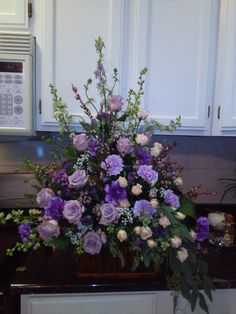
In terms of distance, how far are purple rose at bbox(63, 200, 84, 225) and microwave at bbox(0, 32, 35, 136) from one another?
571mm

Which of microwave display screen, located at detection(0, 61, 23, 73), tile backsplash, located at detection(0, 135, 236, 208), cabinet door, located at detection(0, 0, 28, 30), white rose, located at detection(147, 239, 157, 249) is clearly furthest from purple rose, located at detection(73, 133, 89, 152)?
tile backsplash, located at detection(0, 135, 236, 208)

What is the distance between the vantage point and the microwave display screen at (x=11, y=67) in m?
1.22

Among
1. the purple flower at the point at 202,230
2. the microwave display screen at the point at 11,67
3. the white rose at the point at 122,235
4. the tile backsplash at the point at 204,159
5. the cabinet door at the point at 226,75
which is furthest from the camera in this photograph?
the tile backsplash at the point at 204,159

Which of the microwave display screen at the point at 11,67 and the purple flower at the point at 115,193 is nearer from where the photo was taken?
the purple flower at the point at 115,193

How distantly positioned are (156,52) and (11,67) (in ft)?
2.11

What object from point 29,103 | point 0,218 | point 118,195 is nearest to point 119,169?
point 118,195

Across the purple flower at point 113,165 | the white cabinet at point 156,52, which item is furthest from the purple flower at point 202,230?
the white cabinet at point 156,52

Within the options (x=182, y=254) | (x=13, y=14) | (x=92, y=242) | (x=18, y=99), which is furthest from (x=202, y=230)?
(x=13, y=14)

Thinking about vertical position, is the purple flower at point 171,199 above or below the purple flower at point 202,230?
above

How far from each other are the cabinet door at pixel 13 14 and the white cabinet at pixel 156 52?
76mm

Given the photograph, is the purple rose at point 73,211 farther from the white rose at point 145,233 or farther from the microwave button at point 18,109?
the microwave button at point 18,109

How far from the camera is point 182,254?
2.84ft

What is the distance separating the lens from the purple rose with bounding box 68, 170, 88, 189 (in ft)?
2.76

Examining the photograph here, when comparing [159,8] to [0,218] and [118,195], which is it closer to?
[118,195]
